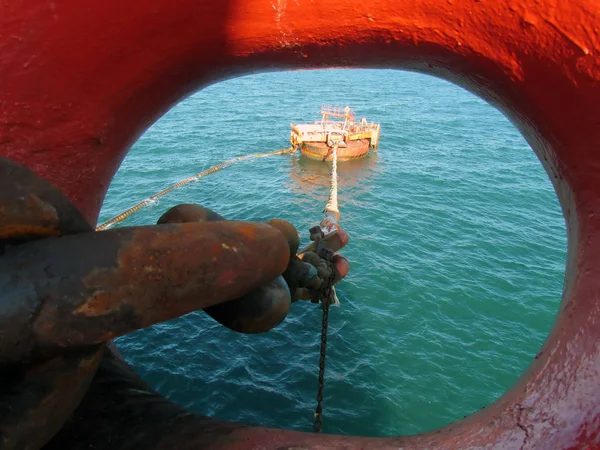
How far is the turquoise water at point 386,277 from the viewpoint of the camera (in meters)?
12.9

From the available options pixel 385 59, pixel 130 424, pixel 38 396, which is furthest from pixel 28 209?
pixel 385 59

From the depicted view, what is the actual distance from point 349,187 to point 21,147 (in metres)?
25.3

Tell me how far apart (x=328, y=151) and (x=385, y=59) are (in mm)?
28635

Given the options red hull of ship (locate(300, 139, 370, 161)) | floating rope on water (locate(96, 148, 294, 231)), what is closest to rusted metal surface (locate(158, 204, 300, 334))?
floating rope on water (locate(96, 148, 294, 231))

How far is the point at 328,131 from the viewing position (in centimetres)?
3169

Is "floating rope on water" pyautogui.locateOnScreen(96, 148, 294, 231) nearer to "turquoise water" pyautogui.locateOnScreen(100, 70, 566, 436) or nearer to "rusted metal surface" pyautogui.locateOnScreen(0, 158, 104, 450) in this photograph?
"turquoise water" pyautogui.locateOnScreen(100, 70, 566, 436)

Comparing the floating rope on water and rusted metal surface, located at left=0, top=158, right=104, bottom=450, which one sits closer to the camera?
rusted metal surface, located at left=0, top=158, right=104, bottom=450

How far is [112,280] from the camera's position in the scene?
1333mm

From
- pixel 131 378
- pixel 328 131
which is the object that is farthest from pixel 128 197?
pixel 131 378

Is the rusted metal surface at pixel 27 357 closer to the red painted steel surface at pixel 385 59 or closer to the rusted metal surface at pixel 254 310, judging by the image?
the rusted metal surface at pixel 254 310

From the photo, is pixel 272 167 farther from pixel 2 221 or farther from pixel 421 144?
pixel 2 221

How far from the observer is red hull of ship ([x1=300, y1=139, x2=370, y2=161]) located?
30.4m

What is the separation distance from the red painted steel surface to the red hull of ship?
2823cm

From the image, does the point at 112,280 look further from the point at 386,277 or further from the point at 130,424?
the point at 386,277
